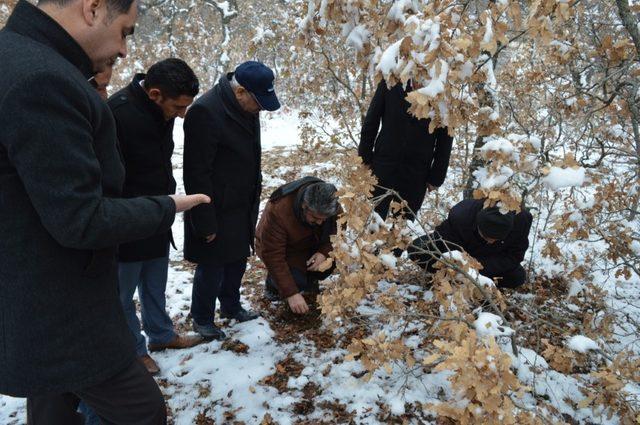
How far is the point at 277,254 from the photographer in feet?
9.91

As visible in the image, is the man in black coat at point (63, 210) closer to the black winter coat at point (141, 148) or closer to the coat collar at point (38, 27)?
the coat collar at point (38, 27)

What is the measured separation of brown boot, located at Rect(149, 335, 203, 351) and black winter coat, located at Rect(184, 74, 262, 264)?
675 mm

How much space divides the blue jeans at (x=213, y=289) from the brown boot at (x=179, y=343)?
5.0 inches

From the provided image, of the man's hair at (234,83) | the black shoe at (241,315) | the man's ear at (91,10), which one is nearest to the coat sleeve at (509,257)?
the black shoe at (241,315)

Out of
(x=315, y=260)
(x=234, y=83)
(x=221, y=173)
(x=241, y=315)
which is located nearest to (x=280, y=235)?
(x=315, y=260)

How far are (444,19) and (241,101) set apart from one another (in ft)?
4.57

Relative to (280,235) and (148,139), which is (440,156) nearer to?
(280,235)

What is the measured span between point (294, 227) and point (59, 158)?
6.90 ft

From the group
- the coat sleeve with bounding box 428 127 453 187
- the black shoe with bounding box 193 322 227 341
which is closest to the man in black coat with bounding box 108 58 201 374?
the black shoe with bounding box 193 322 227 341

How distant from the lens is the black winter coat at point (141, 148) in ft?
7.06

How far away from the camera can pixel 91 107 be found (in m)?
1.15

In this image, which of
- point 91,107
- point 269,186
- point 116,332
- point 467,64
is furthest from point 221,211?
point 269,186

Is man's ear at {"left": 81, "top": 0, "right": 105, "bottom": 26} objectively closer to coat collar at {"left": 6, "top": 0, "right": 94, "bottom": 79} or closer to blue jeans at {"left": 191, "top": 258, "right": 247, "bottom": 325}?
coat collar at {"left": 6, "top": 0, "right": 94, "bottom": 79}

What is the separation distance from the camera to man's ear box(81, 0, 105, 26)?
1115mm
